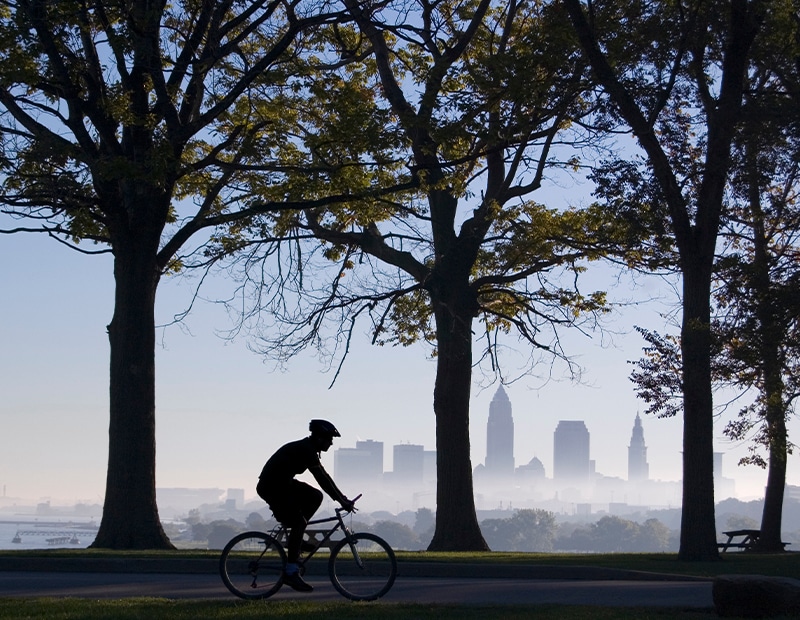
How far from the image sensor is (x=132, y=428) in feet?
69.2

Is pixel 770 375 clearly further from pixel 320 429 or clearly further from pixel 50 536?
pixel 50 536

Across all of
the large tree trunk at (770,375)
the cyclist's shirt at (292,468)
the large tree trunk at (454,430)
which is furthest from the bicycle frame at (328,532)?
the large tree trunk at (454,430)

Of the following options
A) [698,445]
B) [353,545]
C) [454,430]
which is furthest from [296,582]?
[454,430]

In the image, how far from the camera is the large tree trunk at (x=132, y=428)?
21.0 metres

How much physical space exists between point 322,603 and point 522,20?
2107 cm

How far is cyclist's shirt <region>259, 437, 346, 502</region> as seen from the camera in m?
11.7

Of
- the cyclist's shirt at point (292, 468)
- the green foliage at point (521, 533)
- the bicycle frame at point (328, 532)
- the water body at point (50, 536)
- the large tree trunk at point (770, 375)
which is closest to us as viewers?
the cyclist's shirt at point (292, 468)

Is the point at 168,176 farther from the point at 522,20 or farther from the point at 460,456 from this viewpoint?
the point at 522,20

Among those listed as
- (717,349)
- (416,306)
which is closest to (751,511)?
(416,306)

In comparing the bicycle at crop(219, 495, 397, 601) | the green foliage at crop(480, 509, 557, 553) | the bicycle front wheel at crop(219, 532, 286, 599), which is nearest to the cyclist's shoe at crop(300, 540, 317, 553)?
the bicycle at crop(219, 495, 397, 601)

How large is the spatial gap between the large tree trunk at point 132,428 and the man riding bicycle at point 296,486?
9.74 m

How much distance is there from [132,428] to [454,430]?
864 centimetres

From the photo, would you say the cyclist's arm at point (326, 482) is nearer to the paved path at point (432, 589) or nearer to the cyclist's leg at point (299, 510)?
the cyclist's leg at point (299, 510)

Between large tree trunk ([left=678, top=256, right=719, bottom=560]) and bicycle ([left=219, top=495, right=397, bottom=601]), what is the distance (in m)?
11.0
